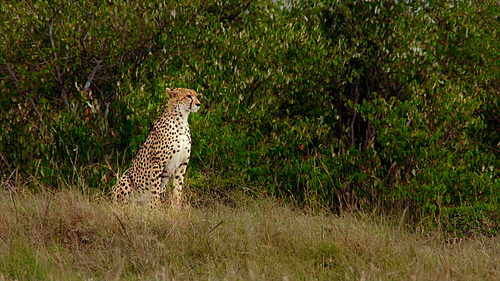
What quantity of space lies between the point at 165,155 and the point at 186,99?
0.75 m

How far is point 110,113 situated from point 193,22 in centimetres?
207

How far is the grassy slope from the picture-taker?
604 cm

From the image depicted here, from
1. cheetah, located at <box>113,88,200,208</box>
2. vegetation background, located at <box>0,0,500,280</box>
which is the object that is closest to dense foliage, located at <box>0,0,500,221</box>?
vegetation background, located at <box>0,0,500,280</box>

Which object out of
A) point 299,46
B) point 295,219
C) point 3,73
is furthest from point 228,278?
point 3,73

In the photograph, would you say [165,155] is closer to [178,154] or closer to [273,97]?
[178,154]

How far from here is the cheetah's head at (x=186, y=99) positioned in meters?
8.12

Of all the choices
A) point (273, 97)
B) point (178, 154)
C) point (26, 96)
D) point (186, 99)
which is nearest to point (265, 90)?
point (273, 97)

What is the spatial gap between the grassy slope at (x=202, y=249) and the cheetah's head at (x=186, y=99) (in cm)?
138

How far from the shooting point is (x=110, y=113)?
10.8 m

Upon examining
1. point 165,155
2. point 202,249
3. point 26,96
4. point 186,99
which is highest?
point 186,99

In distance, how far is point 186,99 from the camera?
8.12 meters

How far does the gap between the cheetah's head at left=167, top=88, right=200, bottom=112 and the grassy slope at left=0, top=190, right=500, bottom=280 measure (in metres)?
1.38

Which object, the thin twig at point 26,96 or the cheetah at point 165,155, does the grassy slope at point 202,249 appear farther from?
the thin twig at point 26,96

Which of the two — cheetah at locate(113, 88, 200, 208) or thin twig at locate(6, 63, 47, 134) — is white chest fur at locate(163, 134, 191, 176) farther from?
thin twig at locate(6, 63, 47, 134)
